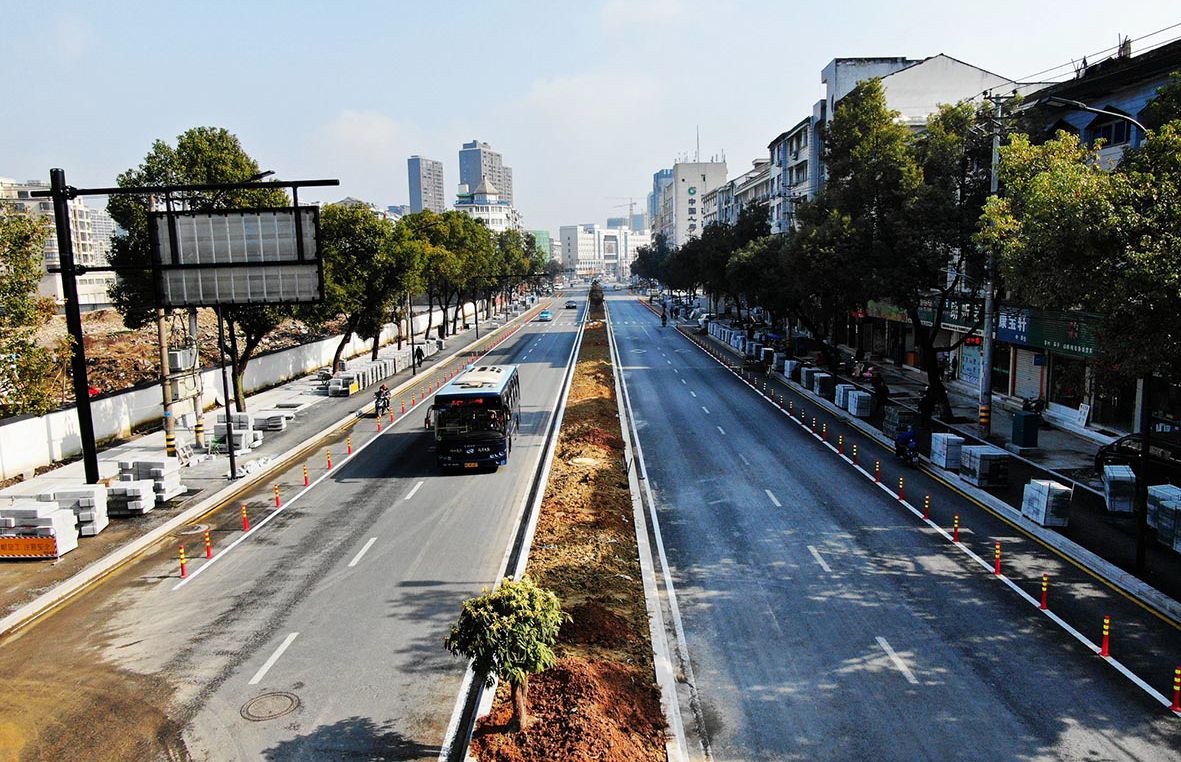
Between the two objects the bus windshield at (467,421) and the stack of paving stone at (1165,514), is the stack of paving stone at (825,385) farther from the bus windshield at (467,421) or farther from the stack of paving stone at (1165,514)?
the stack of paving stone at (1165,514)

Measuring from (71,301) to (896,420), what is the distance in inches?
1113

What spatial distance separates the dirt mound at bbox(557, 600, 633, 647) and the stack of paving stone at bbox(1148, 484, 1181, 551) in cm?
1339

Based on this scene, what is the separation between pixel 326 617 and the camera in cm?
1564

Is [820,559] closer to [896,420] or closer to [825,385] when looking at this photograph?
[896,420]

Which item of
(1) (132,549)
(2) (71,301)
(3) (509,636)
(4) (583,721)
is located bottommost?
(1) (132,549)

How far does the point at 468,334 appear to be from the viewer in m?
88.6

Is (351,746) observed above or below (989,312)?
below

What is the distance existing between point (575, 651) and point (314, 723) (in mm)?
4285

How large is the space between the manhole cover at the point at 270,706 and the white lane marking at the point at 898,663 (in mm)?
9879

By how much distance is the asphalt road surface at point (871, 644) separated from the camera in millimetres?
11266

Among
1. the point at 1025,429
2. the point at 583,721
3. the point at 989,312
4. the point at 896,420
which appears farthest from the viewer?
the point at 896,420

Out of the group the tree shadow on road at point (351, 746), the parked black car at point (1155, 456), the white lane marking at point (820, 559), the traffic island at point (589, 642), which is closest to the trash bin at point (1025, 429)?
the parked black car at point (1155, 456)

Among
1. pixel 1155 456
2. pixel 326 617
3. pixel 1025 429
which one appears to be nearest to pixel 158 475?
pixel 326 617

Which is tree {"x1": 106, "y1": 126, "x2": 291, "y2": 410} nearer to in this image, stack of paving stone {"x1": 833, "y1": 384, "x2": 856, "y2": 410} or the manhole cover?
the manhole cover
